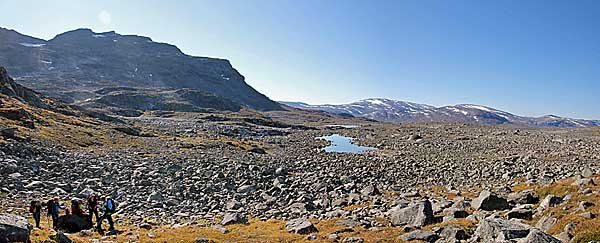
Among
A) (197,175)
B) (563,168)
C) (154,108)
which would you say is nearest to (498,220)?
(197,175)

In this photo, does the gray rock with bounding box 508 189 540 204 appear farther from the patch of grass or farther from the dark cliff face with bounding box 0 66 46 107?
the dark cliff face with bounding box 0 66 46 107

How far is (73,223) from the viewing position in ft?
67.3

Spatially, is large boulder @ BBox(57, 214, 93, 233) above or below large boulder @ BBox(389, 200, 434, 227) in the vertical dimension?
below

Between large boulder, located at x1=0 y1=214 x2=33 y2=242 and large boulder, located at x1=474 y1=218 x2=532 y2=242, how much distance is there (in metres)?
15.9

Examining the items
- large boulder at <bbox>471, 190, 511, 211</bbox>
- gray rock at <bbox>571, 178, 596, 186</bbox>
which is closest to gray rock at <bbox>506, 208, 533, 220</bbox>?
large boulder at <bbox>471, 190, 511, 211</bbox>

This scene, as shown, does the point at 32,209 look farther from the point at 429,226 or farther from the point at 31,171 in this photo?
the point at 429,226

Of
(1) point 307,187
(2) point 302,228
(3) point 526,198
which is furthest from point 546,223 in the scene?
(1) point 307,187

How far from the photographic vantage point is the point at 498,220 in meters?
16.5

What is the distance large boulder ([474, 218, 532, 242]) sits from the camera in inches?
596

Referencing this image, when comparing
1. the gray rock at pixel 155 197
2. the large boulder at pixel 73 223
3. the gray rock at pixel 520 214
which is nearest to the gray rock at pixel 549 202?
the gray rock at pixel 520 214

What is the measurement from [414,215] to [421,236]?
3.09 m

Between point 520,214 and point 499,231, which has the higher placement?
point 499,231

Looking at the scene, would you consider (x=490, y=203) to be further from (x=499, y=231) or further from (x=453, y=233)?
(x=499, y=231)

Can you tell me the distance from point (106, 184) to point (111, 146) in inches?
872
